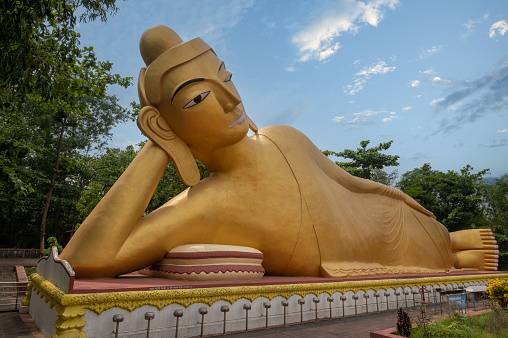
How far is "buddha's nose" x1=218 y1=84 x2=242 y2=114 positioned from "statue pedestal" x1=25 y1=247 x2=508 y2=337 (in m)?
4.06

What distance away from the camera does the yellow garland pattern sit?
505cm

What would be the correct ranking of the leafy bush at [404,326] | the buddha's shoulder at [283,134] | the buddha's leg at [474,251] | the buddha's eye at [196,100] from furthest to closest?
the buddha's leg at [474,251], the buddha's shoulder at [283,134], the buddha's eye at [196,100], the leafy bush at [404,326]

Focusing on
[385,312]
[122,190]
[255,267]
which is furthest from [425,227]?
[122,190]

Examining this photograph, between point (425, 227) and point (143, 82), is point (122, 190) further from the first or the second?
point (425, 227)

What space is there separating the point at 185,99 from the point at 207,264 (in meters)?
3.65

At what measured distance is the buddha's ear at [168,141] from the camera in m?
7.86

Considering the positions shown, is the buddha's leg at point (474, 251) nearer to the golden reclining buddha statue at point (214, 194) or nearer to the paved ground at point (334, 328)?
the golden reclining buddha statue at point (214, 194)

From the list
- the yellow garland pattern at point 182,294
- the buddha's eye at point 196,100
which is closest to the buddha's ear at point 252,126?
the buddha's eye at point 196,100

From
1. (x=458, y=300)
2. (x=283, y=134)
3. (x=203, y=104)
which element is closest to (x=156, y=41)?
(x=203, y=104)

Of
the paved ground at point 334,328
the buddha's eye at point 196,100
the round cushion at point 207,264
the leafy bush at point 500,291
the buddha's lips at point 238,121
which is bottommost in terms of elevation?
the paved ground at point 334,328

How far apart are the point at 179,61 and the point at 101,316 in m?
5.37

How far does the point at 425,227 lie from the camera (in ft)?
39.7

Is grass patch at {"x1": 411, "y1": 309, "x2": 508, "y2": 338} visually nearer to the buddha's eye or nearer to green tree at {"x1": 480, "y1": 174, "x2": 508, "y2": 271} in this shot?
the buddha's eye

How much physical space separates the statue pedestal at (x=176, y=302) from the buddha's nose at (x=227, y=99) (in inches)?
160
